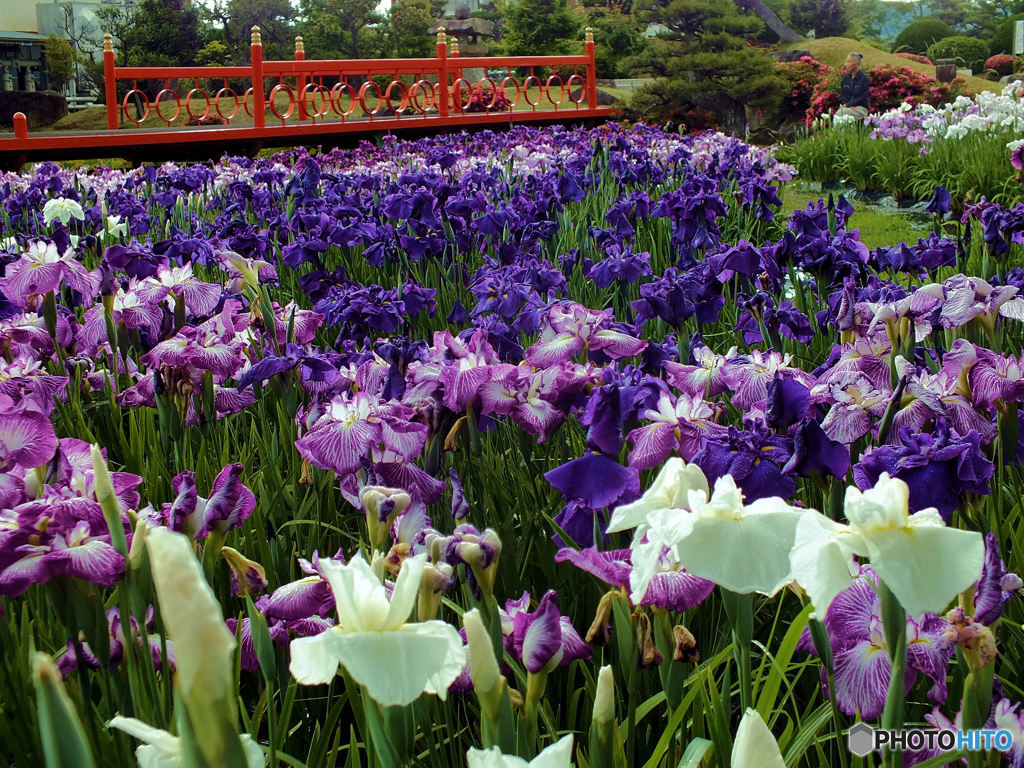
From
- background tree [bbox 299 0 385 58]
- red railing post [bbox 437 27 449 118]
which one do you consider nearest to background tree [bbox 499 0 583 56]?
background tree [bbox 299 0 385 58]

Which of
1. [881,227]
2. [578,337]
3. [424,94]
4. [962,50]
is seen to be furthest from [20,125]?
[962,50]

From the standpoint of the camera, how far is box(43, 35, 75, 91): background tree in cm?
3594

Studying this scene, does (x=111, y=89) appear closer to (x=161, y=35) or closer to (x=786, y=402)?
(x=786, y=402)

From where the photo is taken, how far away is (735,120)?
2150 centimetres

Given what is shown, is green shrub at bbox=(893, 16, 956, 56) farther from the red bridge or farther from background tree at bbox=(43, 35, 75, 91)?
background tree at bbox=(43, 35, 75, 91)

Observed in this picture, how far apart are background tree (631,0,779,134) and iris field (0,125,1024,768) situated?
18.9 m

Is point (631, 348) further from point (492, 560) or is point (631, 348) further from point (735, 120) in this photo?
point (735, 120)

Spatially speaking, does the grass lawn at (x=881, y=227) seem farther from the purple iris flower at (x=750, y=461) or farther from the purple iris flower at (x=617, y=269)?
the purple iris flower at (x=750, y=461)

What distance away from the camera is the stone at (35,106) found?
2866cm

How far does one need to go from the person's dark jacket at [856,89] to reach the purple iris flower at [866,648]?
57.0 ft

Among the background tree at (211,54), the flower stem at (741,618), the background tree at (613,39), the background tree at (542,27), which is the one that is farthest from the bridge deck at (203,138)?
the background tree at (542,27)

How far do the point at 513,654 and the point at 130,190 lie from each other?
6853 mm

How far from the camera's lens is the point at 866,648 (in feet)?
3.34

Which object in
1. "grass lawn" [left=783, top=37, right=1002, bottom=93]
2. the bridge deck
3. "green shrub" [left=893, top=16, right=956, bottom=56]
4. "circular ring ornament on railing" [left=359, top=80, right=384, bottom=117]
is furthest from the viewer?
"green shrub" [left=893, top=16, right=956, bottom=56]
